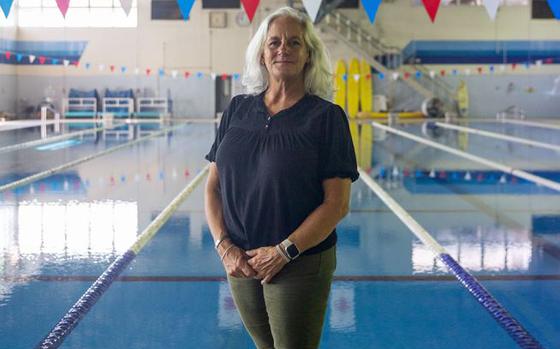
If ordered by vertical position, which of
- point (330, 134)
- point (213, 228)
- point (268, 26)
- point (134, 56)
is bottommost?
point (213, 228)

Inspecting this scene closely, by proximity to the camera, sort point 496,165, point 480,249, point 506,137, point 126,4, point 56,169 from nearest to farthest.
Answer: point 480,249
point 126,4
point 56,169
point 496,165
point 506,137

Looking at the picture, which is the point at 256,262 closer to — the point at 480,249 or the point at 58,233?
the point at 480,249

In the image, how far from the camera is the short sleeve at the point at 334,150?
2.25 metres

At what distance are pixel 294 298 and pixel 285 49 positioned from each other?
2.38 ft

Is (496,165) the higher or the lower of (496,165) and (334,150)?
the lower

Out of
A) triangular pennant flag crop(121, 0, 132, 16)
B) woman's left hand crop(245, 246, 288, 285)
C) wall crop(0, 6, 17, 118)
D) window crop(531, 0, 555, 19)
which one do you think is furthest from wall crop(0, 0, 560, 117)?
woman's left hand crop(245, 246, 288, 285)

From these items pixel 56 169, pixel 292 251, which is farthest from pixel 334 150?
pixel 56 169

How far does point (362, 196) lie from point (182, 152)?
6.22 metres

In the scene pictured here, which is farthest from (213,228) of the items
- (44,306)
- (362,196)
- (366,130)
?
(366,130)

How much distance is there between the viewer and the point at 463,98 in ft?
90.2

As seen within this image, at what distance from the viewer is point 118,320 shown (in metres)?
3.98

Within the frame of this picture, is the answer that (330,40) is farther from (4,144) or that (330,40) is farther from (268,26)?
(268,26)

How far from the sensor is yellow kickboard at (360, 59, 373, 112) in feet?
90.0

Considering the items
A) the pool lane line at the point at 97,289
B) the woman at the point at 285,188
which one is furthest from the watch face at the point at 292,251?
the pool lane line at the point at 97,289
